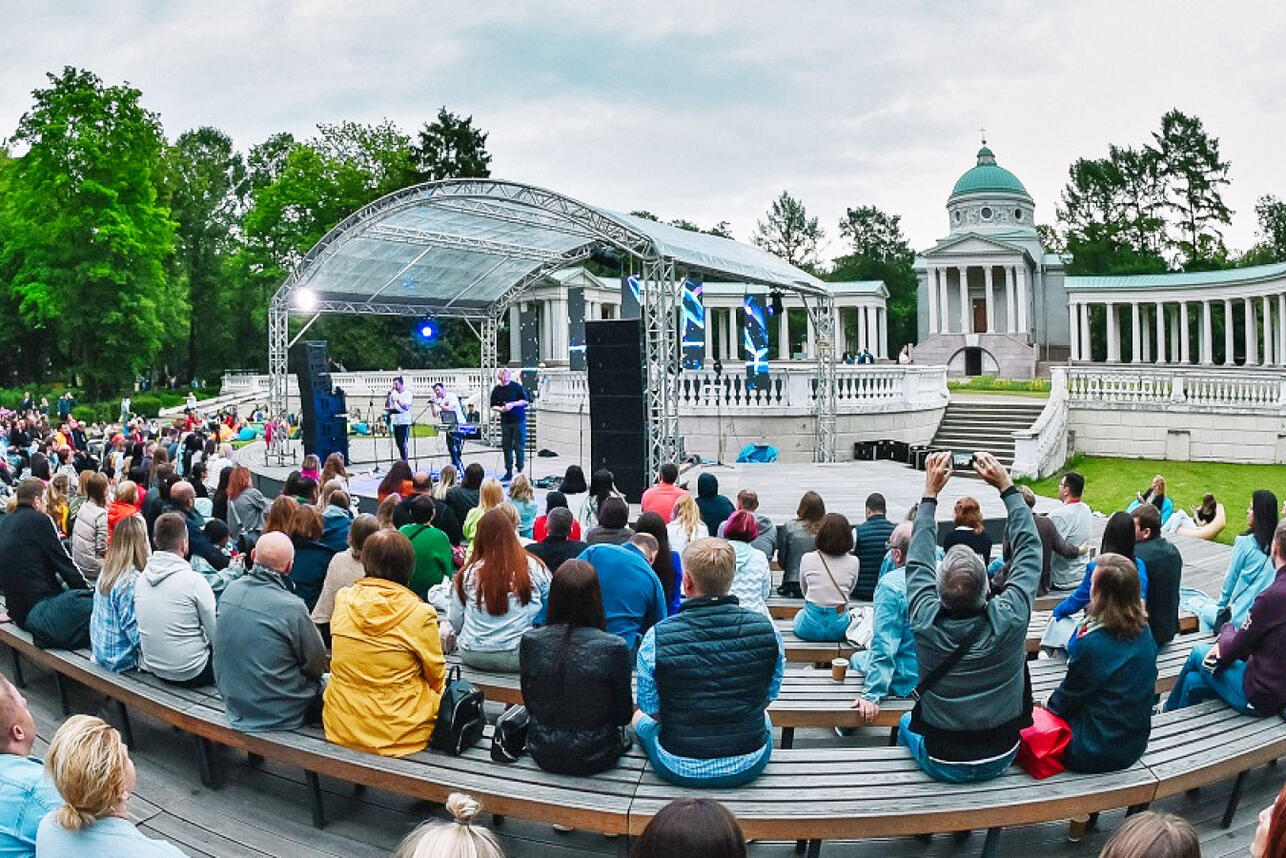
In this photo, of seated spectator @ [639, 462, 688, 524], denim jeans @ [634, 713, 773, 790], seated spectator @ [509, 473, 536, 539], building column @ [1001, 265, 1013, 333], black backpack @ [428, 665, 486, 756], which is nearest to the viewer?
denim jeans @ [634, 713, 773, 790]

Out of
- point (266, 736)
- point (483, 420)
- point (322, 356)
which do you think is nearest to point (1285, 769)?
point (266, 736)

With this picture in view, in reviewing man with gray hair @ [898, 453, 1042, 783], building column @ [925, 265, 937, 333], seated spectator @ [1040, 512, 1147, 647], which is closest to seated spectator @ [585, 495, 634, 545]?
man with gray hair @ [898, 453, 1042, 783]

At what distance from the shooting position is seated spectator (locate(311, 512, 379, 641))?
5.62 metres

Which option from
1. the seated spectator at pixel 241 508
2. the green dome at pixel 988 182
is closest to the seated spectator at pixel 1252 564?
the seated spectator at pixel 241 508

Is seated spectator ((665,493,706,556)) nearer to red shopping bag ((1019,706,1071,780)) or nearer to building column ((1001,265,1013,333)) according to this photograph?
red shopping bag ((1019,706,1071,780))

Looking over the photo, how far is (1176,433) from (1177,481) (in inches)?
123

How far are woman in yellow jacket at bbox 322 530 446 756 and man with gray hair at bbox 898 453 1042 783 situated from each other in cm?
221

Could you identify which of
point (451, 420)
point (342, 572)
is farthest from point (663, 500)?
point (451, 420)

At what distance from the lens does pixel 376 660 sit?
14.1ft

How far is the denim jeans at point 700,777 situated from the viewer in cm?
389

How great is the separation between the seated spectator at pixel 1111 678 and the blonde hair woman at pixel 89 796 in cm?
357

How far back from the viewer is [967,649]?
3.79 meters

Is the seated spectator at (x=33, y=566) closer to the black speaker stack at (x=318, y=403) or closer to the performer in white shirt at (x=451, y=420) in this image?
the performer in white shirt at (x=451, y=420)

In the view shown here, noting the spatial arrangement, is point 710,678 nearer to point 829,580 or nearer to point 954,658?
point 954,658
